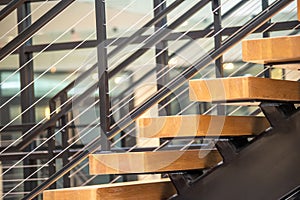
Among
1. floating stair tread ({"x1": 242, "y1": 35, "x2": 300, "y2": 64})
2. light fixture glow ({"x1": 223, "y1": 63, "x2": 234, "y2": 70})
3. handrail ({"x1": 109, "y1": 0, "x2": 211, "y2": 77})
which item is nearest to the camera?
floating stair tread ({"x1": 242, "y1": 35, "x2": 300, "y2": 64})

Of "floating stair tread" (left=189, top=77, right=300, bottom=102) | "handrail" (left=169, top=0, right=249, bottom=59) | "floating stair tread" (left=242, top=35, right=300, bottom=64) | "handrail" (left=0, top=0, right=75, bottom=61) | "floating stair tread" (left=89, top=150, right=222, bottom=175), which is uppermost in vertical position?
"handrail" (left=169, top=0, right=249, bottom=59)

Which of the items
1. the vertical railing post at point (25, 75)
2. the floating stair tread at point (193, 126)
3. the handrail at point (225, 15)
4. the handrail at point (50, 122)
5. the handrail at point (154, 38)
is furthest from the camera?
the vertical railing post at point (25, 75)

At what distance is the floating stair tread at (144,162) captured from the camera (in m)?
2.72

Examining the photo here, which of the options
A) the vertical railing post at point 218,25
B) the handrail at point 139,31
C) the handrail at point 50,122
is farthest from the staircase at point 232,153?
the handrail at point 50,122

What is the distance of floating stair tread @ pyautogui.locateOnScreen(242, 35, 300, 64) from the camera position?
8.47ft

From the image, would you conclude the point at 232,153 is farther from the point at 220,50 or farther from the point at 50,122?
the point at 50,122

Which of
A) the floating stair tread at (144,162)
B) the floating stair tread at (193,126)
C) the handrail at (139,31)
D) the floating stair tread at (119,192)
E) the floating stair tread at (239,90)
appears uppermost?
the handrail at (139,31)

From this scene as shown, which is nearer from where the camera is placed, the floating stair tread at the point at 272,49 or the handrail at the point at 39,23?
A: the floating stair tread at the point at 272,49

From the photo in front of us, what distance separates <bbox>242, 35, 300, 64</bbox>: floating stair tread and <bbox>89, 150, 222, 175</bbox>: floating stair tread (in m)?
0.48

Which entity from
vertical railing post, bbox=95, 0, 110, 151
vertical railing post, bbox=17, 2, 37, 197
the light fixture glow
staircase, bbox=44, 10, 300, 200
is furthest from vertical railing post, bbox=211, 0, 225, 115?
vertical railing post, bbox=17, 2, 37, 197

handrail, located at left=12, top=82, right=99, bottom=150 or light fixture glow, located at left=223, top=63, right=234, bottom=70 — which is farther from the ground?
light fixture glow, located at left=223, top=63, right=234, bottom=70

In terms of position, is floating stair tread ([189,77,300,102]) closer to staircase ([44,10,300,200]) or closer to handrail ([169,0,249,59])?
staircase ([44,10,300,200])

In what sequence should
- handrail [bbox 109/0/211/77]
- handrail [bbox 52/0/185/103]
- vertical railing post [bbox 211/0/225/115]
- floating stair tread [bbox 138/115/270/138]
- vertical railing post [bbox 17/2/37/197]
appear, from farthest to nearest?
vertical railing post [bbox 17/2/37/197], handrail [bbox 109/0/211/77], handrail [bbox 52/0/185/103], vertical railing post [bbox 211/0/225/115], floating stair tread [bbox 138/115/270/138]

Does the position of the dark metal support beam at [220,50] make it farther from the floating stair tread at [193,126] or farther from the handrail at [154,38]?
the handrail at [154,38]
